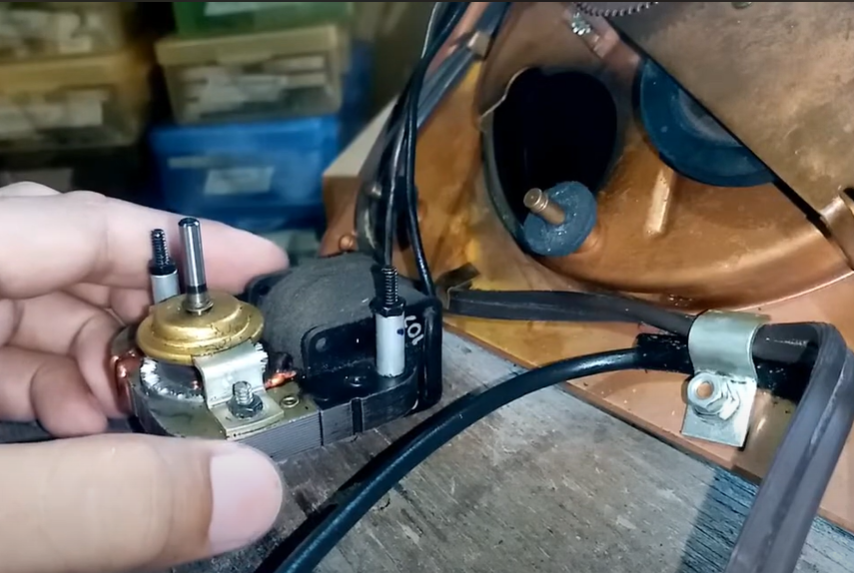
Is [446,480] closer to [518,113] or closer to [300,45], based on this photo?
[518,113]

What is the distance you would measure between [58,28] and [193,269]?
0.55 m

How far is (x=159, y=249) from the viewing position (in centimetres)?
41

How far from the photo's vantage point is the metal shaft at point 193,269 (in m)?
0.37

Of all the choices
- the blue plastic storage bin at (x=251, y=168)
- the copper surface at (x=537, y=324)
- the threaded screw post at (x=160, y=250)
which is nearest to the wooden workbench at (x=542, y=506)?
the copper surface at (x=537, y=324)

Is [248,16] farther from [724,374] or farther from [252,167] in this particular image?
[724,374]

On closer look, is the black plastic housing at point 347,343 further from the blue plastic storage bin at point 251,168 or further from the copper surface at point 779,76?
the blue plastic storage bin at point 251,168

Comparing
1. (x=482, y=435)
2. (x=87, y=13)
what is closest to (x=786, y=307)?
(x=482, y=435)

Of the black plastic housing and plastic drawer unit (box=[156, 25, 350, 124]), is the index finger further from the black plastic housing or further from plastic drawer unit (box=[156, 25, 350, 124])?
plastic drawer unit (box=[156, 25, 350, 124])

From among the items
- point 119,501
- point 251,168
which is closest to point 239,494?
point 119,501

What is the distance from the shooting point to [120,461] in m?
0.28

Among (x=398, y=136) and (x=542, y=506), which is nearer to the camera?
(x=542, y=506)

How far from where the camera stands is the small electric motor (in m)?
0.36

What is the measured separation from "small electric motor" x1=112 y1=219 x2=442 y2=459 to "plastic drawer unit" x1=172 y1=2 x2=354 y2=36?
517 mm

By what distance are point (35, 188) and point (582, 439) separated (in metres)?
0.31
